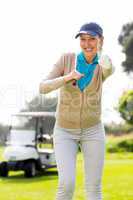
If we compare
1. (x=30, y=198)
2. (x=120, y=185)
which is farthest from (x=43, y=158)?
(x=30, y=198)

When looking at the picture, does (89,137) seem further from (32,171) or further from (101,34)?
(32,171)

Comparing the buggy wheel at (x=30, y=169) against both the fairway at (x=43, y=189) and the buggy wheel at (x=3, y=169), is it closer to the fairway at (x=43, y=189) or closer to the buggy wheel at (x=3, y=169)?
the fairway at (x=43, y=189)

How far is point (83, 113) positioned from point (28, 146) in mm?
9244

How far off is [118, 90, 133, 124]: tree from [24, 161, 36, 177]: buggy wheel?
14.3 metres

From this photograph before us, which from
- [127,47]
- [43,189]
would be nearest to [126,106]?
[127,47]

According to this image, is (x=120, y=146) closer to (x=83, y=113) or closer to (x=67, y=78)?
(x=83, y=113)

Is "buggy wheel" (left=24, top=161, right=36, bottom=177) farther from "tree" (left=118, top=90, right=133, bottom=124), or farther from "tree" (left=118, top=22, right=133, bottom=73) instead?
"tree" (left=118, top=22, right=133, bottom=73)

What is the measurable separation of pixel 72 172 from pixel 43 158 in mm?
9441

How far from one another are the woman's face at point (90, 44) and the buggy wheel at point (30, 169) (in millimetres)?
9067

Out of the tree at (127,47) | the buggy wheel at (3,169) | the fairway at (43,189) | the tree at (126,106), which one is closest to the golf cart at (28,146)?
the buggy wheel at (3,169)

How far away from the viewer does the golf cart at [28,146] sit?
494 inches

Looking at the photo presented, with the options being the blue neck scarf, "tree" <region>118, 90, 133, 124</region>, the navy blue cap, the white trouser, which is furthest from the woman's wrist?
"tree" <region>118, 90, 133, 124</region>

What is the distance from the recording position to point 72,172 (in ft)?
12.3

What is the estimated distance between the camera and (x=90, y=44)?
146 inches
